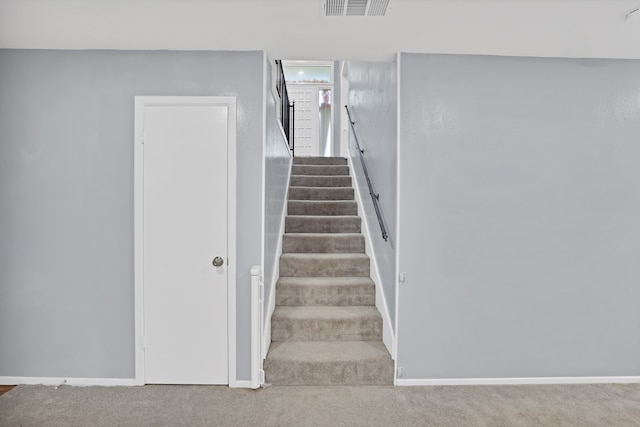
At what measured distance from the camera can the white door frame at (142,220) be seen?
2.67 m

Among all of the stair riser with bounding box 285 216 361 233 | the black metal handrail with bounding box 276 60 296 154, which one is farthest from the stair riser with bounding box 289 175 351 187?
the stair riser with bounding box 285 216 361 233

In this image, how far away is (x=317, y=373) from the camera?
266 cm

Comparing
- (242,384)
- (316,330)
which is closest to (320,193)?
(316,330)

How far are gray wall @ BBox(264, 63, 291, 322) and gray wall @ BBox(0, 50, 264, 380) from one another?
211 millimetres

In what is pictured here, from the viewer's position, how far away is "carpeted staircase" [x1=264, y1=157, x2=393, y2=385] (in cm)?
268

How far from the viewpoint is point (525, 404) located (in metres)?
2.50

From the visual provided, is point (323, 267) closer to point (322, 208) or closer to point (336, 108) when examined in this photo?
point (322, 208)

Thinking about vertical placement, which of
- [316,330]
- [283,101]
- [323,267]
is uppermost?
[283,101]

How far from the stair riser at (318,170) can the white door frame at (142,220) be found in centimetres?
240

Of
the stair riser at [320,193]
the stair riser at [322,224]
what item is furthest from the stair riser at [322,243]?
the stair riser at [320,193]

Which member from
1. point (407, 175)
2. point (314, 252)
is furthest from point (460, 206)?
point (314, 252)

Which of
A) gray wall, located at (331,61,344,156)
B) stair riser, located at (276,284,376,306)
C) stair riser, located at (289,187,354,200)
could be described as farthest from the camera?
gray wall, located at (331,61,344,156)

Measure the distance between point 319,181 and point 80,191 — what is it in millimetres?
2807

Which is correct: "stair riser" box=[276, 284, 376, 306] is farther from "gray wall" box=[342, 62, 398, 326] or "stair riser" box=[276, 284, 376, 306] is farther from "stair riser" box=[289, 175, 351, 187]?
"stair riser" box=[289, 175, 351, 187]
